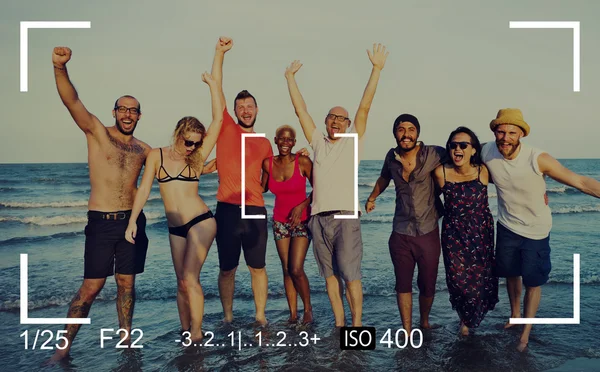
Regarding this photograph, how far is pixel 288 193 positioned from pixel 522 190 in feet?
8.43

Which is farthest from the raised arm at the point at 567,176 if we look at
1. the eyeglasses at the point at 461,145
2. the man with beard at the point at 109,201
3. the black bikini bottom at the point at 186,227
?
the man with beard at the point at 109,201

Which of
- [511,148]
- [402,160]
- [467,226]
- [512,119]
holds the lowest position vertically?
[467,226]

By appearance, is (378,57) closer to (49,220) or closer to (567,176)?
(567,176)

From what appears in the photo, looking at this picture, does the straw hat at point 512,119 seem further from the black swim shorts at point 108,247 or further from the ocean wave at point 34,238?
the ocean wave at point 34,238

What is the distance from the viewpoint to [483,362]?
4.62 m

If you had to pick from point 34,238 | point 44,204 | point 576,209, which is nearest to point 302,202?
point 34,238

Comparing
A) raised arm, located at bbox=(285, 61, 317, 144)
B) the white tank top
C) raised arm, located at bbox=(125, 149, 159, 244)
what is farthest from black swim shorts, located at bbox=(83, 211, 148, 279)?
the white tank top

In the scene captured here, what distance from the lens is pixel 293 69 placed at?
553cm

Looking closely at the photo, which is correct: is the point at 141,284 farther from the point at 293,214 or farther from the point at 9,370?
the point at 293,214

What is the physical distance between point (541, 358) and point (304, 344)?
2547 millimetres

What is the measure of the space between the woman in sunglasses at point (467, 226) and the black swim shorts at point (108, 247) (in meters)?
3.44

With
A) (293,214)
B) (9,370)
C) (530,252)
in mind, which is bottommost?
(9,370)

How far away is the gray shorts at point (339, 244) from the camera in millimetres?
5004

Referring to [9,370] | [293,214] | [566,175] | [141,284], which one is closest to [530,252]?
[566,175]
